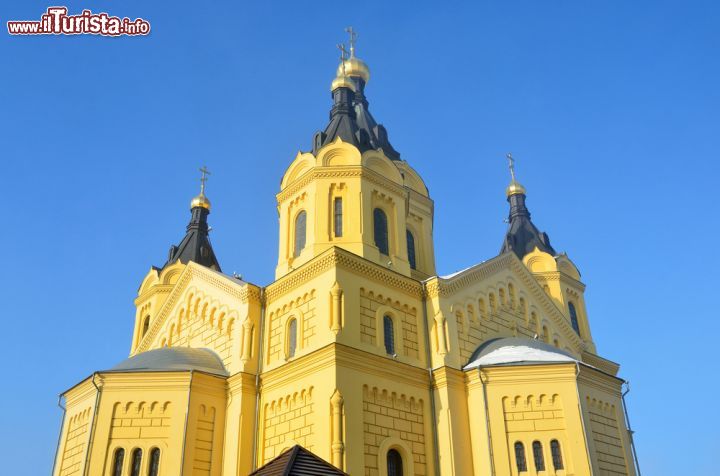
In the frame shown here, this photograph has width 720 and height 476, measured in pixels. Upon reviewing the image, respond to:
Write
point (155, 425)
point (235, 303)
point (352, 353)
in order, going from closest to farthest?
1. point (352, 353)
2. point (155, 425)
3. point (235, 303)

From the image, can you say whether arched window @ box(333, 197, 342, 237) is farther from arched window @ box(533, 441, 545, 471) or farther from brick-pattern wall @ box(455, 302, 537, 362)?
arched window @ box(533, 441, 545, 471)

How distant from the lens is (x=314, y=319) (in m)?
17.5

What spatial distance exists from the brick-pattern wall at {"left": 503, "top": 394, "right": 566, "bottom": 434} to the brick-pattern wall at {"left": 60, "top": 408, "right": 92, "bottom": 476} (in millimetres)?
11385

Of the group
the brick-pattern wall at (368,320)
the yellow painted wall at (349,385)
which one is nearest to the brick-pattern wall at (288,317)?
the yellow painted wall at (349,385)

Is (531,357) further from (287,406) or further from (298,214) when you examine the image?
(298,214)

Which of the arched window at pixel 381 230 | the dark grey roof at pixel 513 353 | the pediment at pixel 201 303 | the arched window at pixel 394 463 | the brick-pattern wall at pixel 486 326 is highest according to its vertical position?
the arched window at pixel 381 230

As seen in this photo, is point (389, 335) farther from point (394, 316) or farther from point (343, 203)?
point (343, 203)

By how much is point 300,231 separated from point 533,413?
8596 millimetres

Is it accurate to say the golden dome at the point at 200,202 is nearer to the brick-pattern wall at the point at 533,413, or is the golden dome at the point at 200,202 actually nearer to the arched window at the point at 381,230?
the arched window at the point at 381,230

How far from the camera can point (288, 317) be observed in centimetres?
1852

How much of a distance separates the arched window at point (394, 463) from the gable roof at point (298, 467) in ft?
26.5

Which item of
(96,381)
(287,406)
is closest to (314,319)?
(287,406)

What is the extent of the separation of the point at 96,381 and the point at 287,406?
5.40 m

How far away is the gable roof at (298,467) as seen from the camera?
799 centimetres
